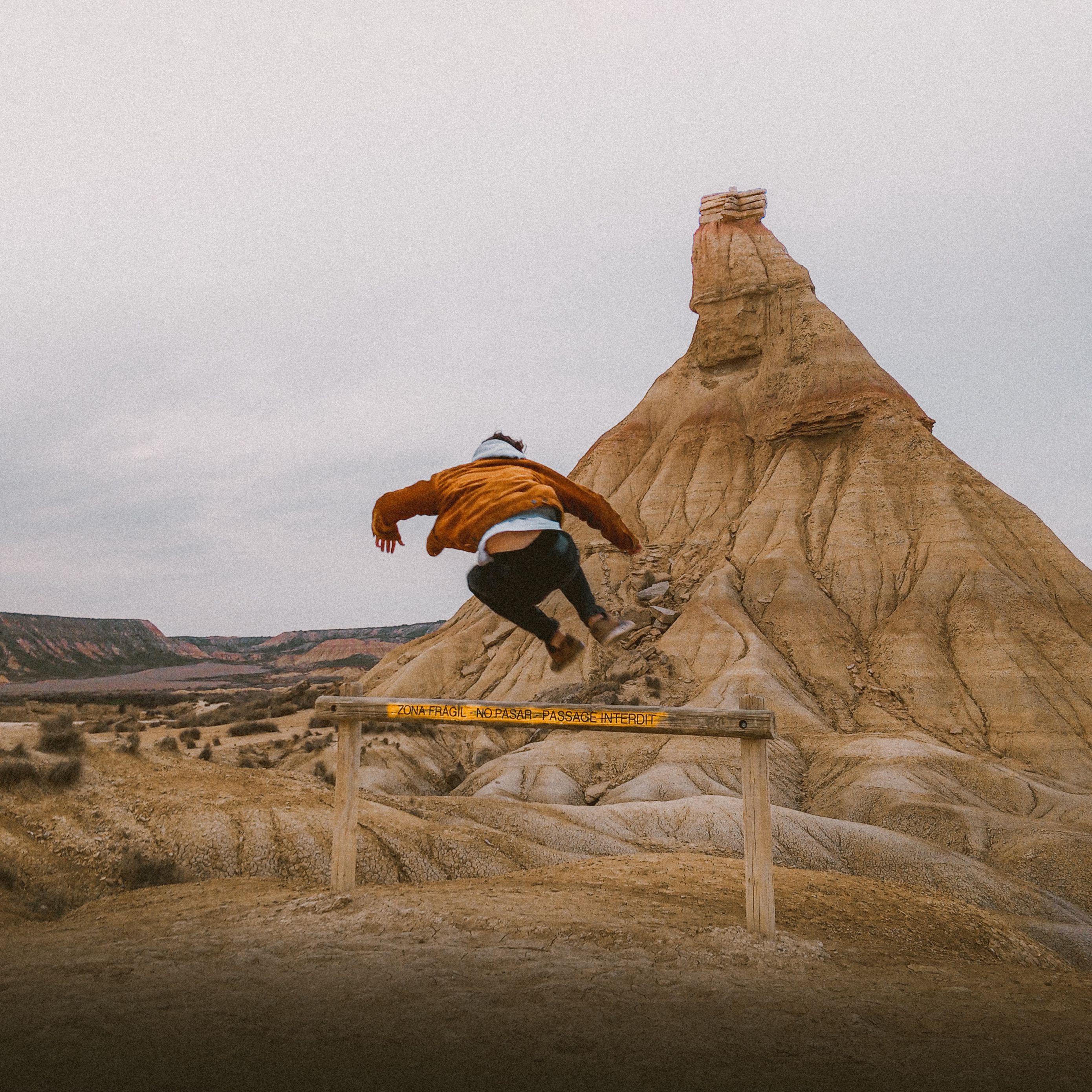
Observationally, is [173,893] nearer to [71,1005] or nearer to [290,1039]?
[71,1005]

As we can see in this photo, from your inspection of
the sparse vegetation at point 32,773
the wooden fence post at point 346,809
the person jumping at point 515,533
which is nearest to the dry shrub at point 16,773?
the sparse vegetation at point 32,773

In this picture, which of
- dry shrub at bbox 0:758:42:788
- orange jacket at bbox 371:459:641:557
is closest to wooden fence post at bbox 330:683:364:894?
orange jacket at bbox 371:459:641:557

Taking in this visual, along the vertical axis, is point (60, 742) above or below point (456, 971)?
above

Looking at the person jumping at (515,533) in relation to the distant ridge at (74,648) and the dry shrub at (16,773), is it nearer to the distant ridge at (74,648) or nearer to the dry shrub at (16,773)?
the dry shrub at (16,773)

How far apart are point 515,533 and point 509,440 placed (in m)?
1.38

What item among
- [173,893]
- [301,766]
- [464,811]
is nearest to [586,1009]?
[173,893]

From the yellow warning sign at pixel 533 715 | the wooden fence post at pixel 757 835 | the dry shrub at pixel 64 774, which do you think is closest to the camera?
the wooden fence post at pixel 757 835

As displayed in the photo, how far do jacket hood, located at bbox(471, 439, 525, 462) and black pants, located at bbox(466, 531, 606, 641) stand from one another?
1.05 meters

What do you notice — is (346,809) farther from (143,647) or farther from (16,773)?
(143,647)

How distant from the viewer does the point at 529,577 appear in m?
6.27

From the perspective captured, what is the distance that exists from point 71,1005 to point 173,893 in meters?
3.41

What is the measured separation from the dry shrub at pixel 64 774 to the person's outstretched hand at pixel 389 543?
572cm

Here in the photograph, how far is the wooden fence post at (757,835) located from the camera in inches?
267

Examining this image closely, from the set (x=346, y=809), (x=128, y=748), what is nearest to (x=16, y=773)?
(x=128, y=748)
